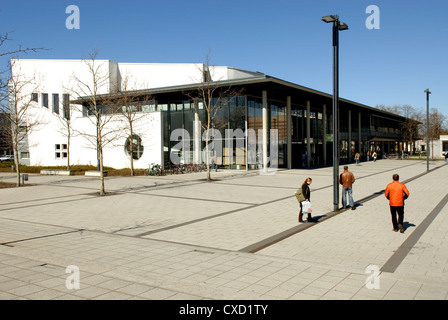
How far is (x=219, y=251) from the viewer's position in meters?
7.60

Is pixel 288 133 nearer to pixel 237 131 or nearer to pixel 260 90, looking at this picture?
pixel 260 90

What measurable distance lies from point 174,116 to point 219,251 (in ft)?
93.1

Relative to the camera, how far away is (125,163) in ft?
110

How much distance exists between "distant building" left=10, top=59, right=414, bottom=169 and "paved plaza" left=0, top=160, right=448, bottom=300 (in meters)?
14.9

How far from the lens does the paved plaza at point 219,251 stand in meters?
5.40

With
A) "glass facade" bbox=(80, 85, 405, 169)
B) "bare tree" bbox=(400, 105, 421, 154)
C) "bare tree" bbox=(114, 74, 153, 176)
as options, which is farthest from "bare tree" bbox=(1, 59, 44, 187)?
"bare tree" bbox=(400, 105, 421, 154)

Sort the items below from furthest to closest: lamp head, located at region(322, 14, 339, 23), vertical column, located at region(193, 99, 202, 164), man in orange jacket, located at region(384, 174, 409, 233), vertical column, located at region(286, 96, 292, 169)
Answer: vertical column, located at region(286, 96, 292, 169), vertical column, located at region(193, 99, 202, 164), lamp head, located at region(322, 14, 339, 23), man in orange jacket, located at region(384, 174, 409, 233)

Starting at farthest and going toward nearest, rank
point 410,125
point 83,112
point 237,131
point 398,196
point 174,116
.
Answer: point 410,125 < point 174,116 < point 83,112 < point 237,131 < point 398,196

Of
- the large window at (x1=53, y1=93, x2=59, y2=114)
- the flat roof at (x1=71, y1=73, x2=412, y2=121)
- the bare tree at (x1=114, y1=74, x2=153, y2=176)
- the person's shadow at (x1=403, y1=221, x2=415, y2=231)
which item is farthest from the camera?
the large window at (x1=53, y1=93, x2=59, y2=114)

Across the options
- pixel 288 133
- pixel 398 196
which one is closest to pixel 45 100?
pixel 288 133

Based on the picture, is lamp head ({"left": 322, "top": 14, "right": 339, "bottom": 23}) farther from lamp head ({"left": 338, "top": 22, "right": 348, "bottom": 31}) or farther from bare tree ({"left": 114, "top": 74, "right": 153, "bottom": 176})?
bare tree ({"left": 114, "top": 74, "right": 153, "bottom": 176})

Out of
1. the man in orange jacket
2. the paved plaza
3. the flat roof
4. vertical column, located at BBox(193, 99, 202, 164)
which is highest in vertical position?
the flat roof

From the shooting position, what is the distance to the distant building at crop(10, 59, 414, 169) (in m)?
31.8

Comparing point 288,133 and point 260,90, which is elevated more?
point 260,90
